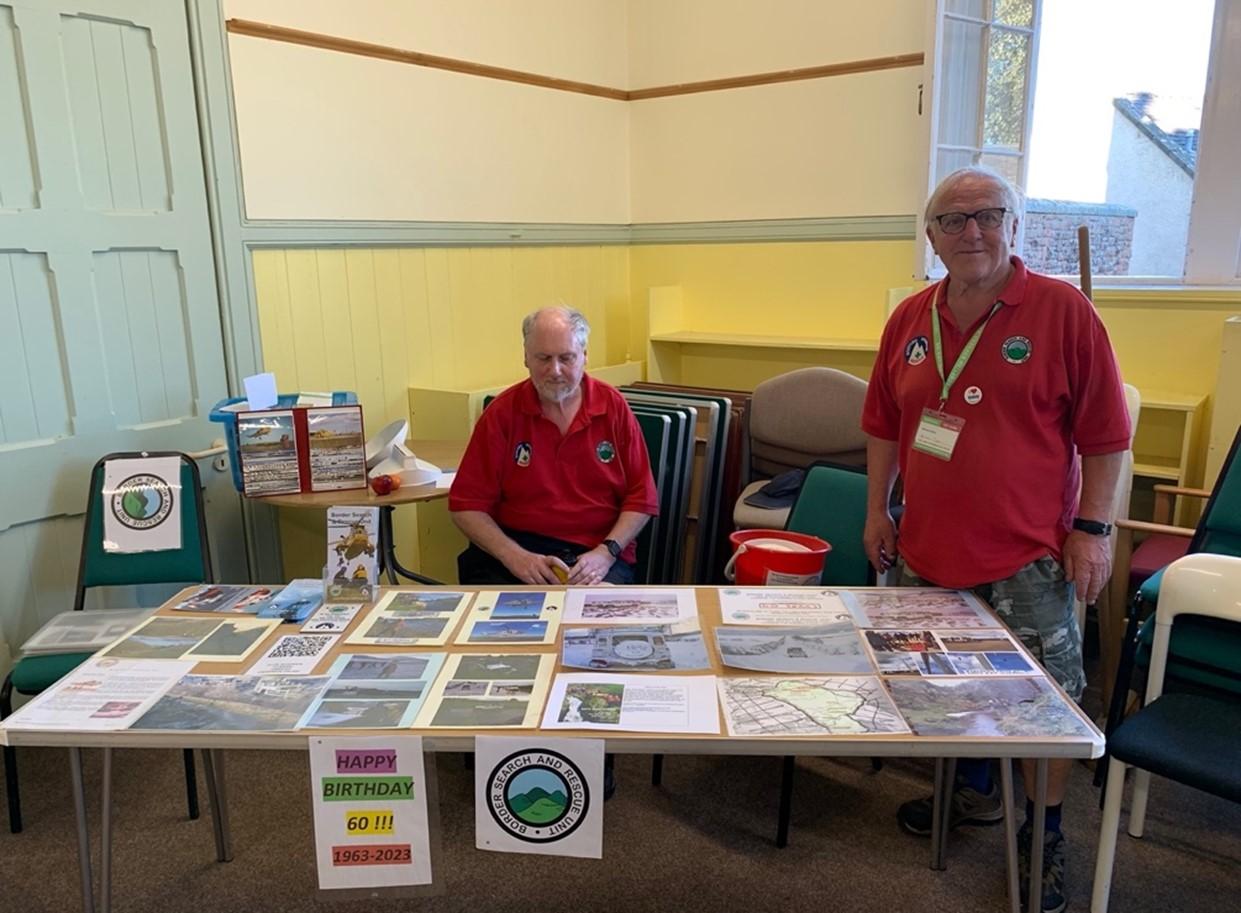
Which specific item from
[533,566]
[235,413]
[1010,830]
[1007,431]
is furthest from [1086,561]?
[235,413]

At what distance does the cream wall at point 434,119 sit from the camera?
301 cm

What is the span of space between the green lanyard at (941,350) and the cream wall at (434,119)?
221 centimetres

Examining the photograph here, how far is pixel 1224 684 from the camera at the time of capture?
201 cm

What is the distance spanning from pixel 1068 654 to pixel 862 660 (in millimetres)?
585

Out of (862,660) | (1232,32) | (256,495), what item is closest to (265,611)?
(256,495)

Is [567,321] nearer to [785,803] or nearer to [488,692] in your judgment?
[488,692]

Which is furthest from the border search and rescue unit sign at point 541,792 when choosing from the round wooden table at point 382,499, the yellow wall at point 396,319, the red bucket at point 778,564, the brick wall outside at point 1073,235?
the brick wall outside at point 1073,235

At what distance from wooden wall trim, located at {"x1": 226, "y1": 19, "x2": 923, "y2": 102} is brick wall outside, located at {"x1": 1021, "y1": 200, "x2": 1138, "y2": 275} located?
0.78 m

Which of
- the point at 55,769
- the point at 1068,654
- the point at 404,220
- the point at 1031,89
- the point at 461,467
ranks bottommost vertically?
the point at 55,769

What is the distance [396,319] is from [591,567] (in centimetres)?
164

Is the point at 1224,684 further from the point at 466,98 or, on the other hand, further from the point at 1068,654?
the point at 466,98

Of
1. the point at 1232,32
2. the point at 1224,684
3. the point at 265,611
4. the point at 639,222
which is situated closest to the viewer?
the point at 265,611

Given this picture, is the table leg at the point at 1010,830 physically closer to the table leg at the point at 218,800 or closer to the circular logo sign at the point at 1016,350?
the circular logo sign at the point at 1016,350

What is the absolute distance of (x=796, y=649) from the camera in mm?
1632
